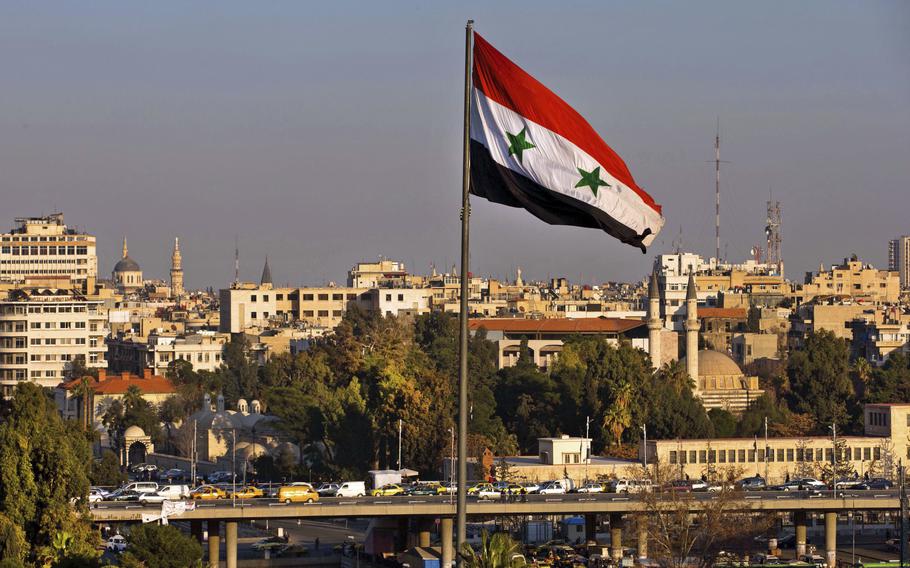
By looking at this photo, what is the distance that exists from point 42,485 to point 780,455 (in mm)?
48197

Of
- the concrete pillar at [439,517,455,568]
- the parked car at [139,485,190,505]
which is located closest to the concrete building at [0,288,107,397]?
the parked car at [139,485,190,505]

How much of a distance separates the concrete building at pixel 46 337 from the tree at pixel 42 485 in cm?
7571

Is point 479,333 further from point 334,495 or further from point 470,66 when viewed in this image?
point 470,66

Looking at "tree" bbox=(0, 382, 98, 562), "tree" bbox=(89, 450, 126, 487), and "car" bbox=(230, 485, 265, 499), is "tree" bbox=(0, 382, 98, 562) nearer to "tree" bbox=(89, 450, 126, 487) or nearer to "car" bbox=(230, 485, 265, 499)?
"car" bbox=(230, 485, 265, 499)

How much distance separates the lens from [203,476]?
3853 inches

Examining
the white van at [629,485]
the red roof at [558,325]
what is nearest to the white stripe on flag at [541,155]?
the white van at [629,485]

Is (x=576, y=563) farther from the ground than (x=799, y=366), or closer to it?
closer to it

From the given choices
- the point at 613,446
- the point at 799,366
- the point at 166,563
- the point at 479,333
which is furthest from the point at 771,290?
the point at 166,563

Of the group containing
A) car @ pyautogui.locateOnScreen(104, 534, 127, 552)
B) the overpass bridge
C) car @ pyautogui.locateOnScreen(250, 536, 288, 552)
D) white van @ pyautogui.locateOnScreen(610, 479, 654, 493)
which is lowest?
car @ pyautogui.locateOnScreen(250, 536, 288, 552)

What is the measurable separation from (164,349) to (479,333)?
2679 centimetres

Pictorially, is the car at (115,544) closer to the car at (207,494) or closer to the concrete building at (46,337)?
the car at (207,494)

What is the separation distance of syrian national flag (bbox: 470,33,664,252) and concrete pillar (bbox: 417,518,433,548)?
49976mm

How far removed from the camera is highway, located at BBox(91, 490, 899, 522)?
227 ft

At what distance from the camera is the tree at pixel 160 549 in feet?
167
